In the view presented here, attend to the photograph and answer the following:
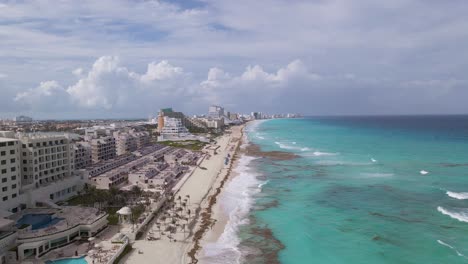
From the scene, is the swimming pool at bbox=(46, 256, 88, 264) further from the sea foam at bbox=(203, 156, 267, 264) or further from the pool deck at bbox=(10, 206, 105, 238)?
the sea foam at bbox=(203, 156, 267, 264)

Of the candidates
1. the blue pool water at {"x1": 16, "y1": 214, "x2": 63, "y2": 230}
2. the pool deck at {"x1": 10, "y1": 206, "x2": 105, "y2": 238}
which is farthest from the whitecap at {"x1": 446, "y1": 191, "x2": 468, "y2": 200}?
the blue pool water at {"x1": 16, "y1": 214, "x2": 63, "y2": 230}

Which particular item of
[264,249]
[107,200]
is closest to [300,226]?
[264,249]

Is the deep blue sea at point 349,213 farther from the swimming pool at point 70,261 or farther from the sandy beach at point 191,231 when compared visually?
the swimming pool at point 70,261

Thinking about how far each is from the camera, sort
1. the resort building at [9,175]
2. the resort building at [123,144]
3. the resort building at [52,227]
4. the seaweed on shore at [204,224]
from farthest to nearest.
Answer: the resort building at [123,144] → the resort building at [9,175] → the seaweed on shore at [204,224] → the resort building at [52,227]

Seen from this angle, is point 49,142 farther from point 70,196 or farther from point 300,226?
point 300,226

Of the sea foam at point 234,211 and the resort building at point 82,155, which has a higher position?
the resort building at point 82,155

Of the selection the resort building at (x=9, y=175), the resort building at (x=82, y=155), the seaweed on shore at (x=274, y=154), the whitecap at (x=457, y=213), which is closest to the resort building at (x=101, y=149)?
the resort building at (x=82, y=155)
